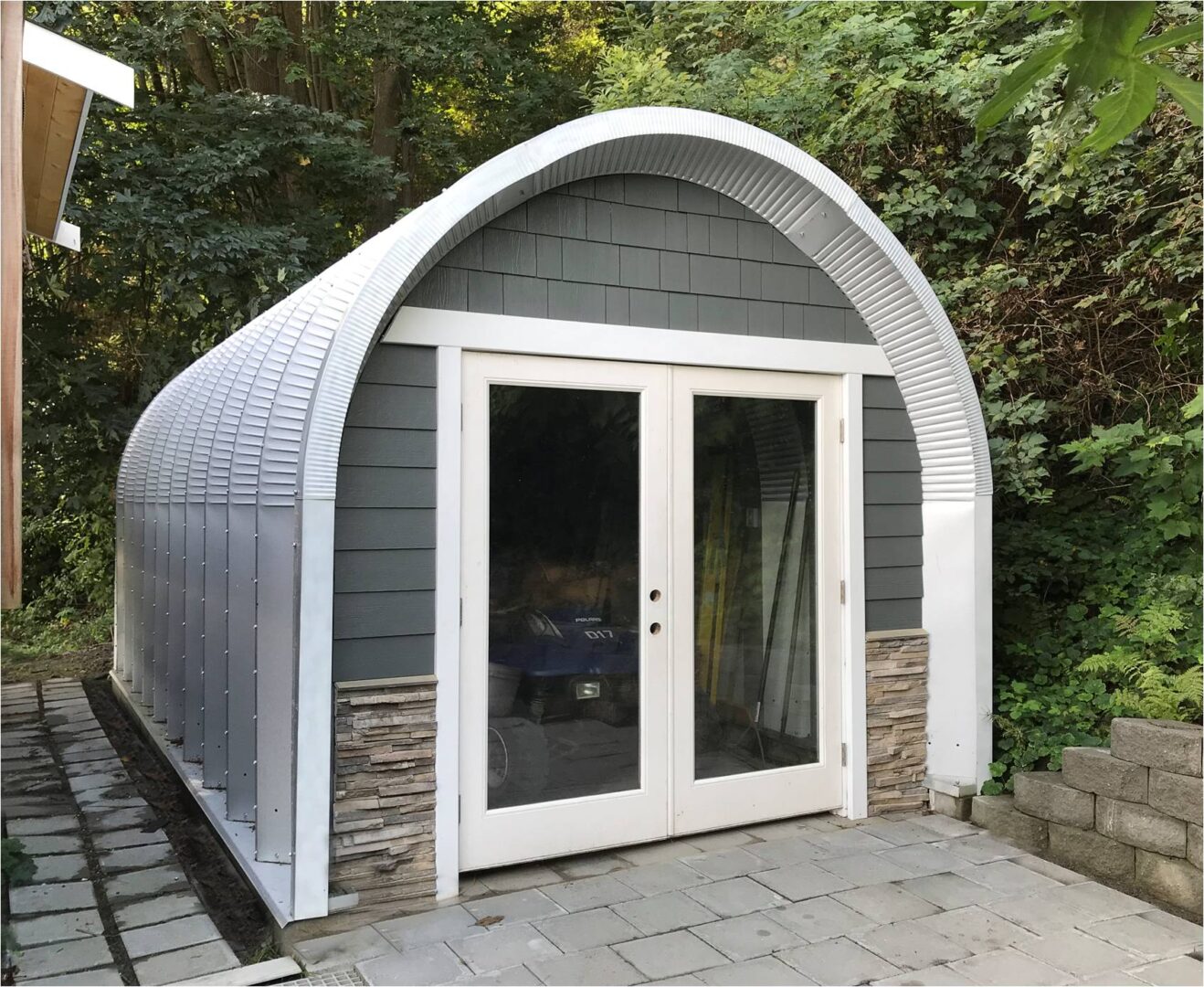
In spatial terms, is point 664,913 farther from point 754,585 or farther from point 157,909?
point 157,909

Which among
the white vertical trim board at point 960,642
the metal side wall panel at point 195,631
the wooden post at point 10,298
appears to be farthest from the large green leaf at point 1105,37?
the metal side wall panel at point 195,631

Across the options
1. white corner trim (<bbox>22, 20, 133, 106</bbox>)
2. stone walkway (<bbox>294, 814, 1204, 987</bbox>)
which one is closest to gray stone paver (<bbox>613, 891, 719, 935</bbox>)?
stone walkway (<bbox>294, 814, 1204, 987</bbox>)

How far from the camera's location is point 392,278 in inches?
143

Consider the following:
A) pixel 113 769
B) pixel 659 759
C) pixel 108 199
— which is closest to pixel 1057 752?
pixel 659 759

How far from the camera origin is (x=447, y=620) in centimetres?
395

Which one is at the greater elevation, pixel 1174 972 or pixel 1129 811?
pixel 1129 811

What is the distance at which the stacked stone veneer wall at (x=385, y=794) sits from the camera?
12.1 ft

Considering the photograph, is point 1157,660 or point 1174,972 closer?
point 1174,972

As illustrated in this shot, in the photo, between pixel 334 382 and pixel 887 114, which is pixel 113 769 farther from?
pixel 887 114

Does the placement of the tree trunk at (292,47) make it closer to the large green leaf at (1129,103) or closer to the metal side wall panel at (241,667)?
the metal side wall panel at (241,667)

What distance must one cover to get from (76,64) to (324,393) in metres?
1.57

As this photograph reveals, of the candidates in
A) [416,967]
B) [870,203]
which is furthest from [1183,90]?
[870,203]

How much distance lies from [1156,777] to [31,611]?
43.4 ft

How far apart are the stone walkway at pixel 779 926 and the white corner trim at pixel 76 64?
128 inches
